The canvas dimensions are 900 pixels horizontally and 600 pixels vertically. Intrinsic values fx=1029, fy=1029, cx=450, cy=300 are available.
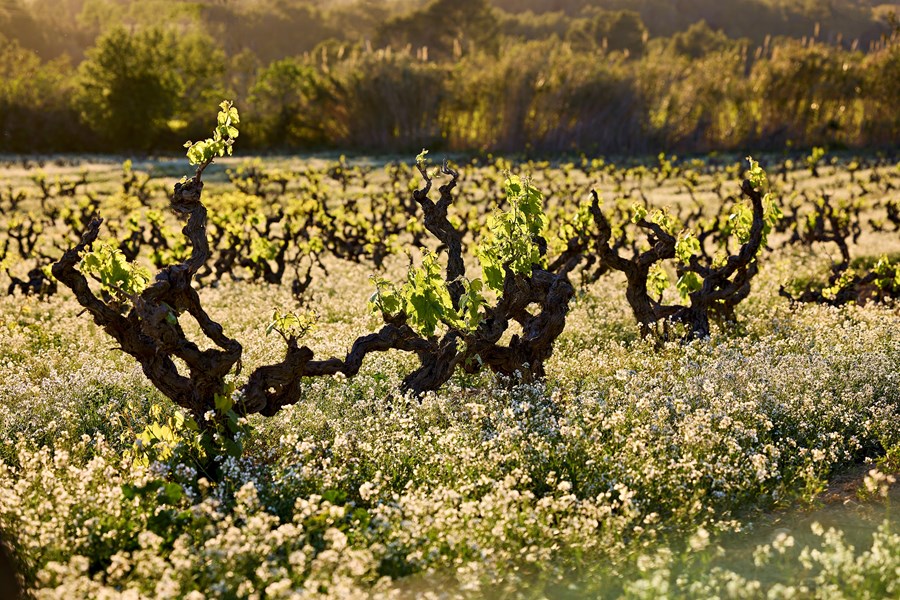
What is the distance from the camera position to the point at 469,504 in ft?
25.0

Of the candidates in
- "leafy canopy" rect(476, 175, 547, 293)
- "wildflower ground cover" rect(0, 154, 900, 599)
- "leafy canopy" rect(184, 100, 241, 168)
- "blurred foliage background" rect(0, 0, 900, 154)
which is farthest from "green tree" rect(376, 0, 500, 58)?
"leafy canopy" rect(184, 100, 241, 168)

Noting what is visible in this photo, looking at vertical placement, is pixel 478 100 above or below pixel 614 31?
below

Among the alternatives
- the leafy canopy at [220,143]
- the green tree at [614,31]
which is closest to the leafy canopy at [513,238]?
A: the leafy canopy at [220,143]

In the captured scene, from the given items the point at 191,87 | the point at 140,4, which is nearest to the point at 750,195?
the point at 191,87

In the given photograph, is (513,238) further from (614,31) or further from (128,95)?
(614,31)

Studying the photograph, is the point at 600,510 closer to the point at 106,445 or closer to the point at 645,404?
the point at 645,404

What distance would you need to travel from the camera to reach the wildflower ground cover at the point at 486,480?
6879 mm

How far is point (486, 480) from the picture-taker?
829 centimetres

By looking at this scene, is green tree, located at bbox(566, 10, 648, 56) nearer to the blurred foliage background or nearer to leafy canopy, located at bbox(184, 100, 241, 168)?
the blurred foliage background

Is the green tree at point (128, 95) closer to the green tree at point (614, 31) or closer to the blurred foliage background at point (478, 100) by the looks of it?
the blurred foliage background at point (478, 100)

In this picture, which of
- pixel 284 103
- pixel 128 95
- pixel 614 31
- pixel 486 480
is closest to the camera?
pixel 486 480

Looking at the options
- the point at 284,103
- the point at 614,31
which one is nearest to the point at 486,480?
the point at 284,103

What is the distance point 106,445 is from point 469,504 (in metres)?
3.54

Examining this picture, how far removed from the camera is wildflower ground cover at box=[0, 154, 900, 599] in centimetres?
688
